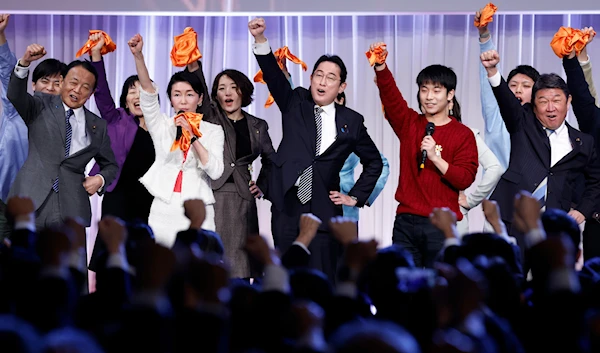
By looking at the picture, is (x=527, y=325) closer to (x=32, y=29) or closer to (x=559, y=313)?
(x=559, y=313)

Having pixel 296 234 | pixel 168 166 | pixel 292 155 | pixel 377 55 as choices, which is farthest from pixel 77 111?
pixel 377 55

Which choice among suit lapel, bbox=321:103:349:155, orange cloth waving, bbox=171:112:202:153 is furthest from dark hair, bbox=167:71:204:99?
suit lapel, bbox=321:103:349:155

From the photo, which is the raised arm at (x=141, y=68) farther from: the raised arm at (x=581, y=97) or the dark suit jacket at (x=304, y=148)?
the raised arm at (x=581, y=97)

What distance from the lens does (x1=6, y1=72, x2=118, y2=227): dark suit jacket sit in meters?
3.20

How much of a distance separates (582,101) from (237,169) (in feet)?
4.87

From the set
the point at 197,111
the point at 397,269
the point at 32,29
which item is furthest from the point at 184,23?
the point at 397,269

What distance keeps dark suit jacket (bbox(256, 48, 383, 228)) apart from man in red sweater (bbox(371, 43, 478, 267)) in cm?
21

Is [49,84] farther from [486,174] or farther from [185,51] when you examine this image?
[486,174]

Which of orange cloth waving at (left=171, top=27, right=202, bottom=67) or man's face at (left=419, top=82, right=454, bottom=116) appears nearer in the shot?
man's face at (left=419, top=82, right=454, bottom=116)

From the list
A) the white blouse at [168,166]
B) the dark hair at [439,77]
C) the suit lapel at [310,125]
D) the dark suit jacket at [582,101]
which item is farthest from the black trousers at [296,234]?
the dark suit jacket at [582,101]

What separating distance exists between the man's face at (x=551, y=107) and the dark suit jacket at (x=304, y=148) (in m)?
0.74

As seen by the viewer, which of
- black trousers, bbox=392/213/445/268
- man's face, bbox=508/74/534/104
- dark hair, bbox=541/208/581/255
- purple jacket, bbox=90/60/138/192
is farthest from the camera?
man's face, bbox=508/74/534/104

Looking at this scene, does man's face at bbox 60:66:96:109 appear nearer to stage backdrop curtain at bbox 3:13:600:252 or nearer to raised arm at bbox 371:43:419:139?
raised arm at bbox 371:43:419:139

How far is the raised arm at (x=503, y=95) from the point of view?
3.28 metres
